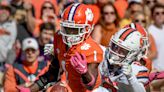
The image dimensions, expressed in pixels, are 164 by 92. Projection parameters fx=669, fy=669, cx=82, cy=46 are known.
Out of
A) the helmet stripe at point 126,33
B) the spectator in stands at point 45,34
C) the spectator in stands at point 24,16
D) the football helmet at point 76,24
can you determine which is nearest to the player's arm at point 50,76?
the football helmet at point 76,24

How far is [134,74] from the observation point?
6.79m

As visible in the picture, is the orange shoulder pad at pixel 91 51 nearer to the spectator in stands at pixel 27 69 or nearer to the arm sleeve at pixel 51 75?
the arm sleeve at pixel 51 75

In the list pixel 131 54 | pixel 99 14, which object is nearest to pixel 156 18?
pixel 99 14

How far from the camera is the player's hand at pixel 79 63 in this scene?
6.23 m

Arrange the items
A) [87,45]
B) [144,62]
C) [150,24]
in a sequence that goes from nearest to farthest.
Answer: [87,45], [144,62], [150,24]

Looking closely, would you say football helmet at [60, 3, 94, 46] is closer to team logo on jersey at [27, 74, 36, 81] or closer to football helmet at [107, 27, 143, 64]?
football helmet at [107, 27, 143, 64]

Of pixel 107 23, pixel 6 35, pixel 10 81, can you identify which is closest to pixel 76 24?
pixel 10 81

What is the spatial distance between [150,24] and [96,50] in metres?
4.18

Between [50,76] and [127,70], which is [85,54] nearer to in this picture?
[127,70]

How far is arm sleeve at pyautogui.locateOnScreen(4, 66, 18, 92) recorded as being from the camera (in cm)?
835

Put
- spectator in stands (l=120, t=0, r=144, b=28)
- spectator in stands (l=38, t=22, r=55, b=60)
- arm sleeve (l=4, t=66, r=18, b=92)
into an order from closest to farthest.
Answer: arm sleeve (l=4, t=66, r=18, b=92) < spectator in stands (l=38, t=22, r=55, b=60) < spectator in stands (l=120, t=0, r=144, b=28)

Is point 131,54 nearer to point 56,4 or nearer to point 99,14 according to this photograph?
point 99,14

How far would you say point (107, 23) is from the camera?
1031cm

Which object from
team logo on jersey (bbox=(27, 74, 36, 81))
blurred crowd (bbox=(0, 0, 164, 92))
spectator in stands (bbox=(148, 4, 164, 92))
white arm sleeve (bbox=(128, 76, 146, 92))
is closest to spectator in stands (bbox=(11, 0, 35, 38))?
blurred crowd (bbox=(0, 0, 164, 92))
